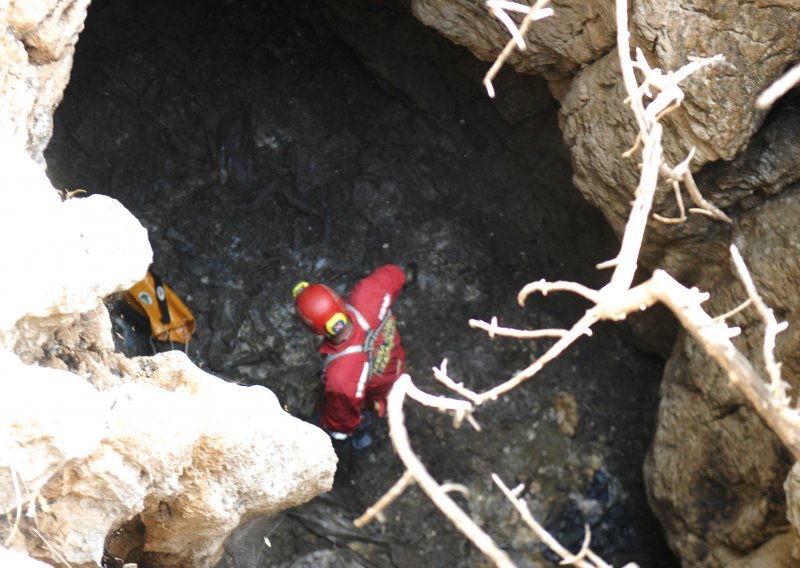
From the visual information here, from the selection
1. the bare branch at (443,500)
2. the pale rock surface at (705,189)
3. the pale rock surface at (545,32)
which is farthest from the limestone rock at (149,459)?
the pale rock surface at (545,32)

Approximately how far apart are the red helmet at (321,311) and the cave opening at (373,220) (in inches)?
38.2

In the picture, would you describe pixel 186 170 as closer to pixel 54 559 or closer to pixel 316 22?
pixel 316 22

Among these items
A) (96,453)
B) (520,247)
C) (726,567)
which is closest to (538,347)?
(520,247)

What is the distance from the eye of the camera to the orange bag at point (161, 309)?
455 centimetres

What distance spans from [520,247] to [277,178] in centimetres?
160

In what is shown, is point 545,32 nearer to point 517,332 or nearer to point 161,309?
point 517,332

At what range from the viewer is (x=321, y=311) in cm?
410

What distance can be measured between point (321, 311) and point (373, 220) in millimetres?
1476

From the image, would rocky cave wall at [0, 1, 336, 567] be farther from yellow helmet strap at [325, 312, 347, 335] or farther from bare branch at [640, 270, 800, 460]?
yellow helmet strap at [325, 312, 347, 335]

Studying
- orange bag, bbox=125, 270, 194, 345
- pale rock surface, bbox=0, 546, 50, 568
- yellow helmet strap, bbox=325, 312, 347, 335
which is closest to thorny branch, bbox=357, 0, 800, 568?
pale rock surface, bbox=0, 546, 50, 568

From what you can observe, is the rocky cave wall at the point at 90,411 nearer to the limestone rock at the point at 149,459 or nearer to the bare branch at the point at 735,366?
the limestone rock at the point at 149,459

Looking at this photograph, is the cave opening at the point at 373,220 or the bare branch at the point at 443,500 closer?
the bare branch at the point at 443,500

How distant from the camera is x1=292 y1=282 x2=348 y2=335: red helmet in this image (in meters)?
4.11

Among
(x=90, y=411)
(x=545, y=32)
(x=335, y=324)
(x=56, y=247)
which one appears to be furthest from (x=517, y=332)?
(x=335, y=324)
